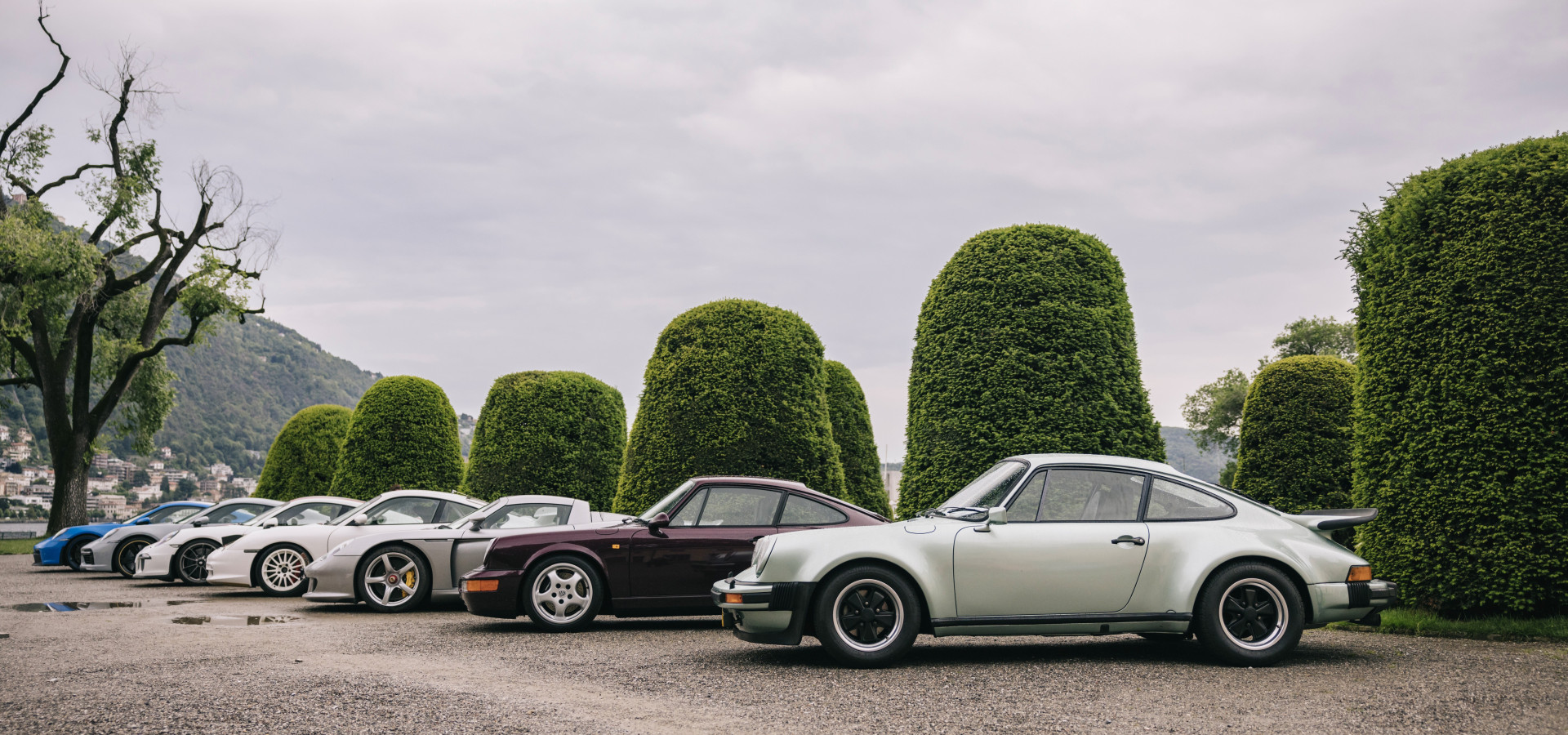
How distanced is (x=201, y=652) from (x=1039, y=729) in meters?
6.10

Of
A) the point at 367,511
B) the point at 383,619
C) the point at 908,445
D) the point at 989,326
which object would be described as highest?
the point at 989,326

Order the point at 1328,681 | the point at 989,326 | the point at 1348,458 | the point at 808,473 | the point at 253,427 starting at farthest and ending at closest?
the point at 253,427
the point at 1348,458
the point at 808,473
the point at 989,326
the point at 1328,681

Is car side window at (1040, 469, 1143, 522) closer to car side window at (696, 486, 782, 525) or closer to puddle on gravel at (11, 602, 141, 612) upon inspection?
car side window at (696, 486, 782, 525)

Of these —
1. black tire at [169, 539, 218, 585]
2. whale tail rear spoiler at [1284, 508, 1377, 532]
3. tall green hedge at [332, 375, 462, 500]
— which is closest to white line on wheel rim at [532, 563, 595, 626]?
whale tail rear spoiler at [1284, 508, 1377, 532]

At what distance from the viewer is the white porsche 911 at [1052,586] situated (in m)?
6.47

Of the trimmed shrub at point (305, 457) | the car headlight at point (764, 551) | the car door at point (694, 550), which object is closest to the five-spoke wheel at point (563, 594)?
the car door at point (694, 550)

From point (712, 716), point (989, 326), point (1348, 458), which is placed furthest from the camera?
point (1348, 458)

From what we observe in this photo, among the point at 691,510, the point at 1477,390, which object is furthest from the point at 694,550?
the point at 1477,390

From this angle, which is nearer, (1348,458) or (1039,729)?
(1039,729)

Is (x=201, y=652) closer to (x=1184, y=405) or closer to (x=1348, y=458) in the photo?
(x=1348, y=458)

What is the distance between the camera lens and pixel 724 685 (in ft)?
19.4

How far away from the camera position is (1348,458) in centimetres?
1558

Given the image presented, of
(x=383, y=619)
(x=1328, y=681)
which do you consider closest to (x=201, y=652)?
(x=383, y=619)

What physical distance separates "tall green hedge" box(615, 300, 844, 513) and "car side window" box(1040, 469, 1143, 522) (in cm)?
758
